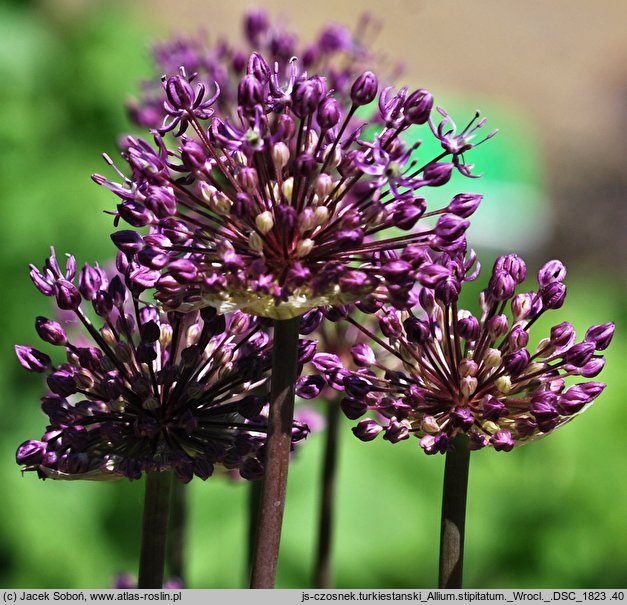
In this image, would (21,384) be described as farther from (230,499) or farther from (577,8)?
(577,8)

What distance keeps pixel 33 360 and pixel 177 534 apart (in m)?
0.99

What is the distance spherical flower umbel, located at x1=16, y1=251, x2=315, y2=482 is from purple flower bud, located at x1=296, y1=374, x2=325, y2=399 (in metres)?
0.05

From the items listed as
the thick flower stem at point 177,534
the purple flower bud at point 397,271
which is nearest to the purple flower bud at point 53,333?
the purple flower bud at point 397,271

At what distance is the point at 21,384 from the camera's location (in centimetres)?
577

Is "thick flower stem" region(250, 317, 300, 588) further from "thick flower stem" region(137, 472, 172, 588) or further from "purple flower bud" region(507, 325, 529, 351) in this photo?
"purple flower bud" region(507, 325, 529, 351)

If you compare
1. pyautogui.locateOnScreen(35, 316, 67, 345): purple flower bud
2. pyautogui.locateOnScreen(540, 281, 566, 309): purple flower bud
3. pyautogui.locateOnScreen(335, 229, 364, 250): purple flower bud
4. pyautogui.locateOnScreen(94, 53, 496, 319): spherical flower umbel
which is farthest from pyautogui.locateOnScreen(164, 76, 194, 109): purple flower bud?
pyautogui.locateOnScreen(540, 281, 566, 309): purple flower bud

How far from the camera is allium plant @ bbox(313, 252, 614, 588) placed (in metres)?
1.59

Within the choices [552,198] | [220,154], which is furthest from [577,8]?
[220,154]

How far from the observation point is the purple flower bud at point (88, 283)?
5.66ft

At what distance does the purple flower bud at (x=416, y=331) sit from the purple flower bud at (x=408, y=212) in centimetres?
19

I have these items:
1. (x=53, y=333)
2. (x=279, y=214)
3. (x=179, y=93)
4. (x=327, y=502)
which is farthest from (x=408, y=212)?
(x=327, y=502)

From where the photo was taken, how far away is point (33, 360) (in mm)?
1768

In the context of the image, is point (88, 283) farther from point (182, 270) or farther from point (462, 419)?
point (462, 419)

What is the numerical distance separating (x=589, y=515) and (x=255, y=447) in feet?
10.5
